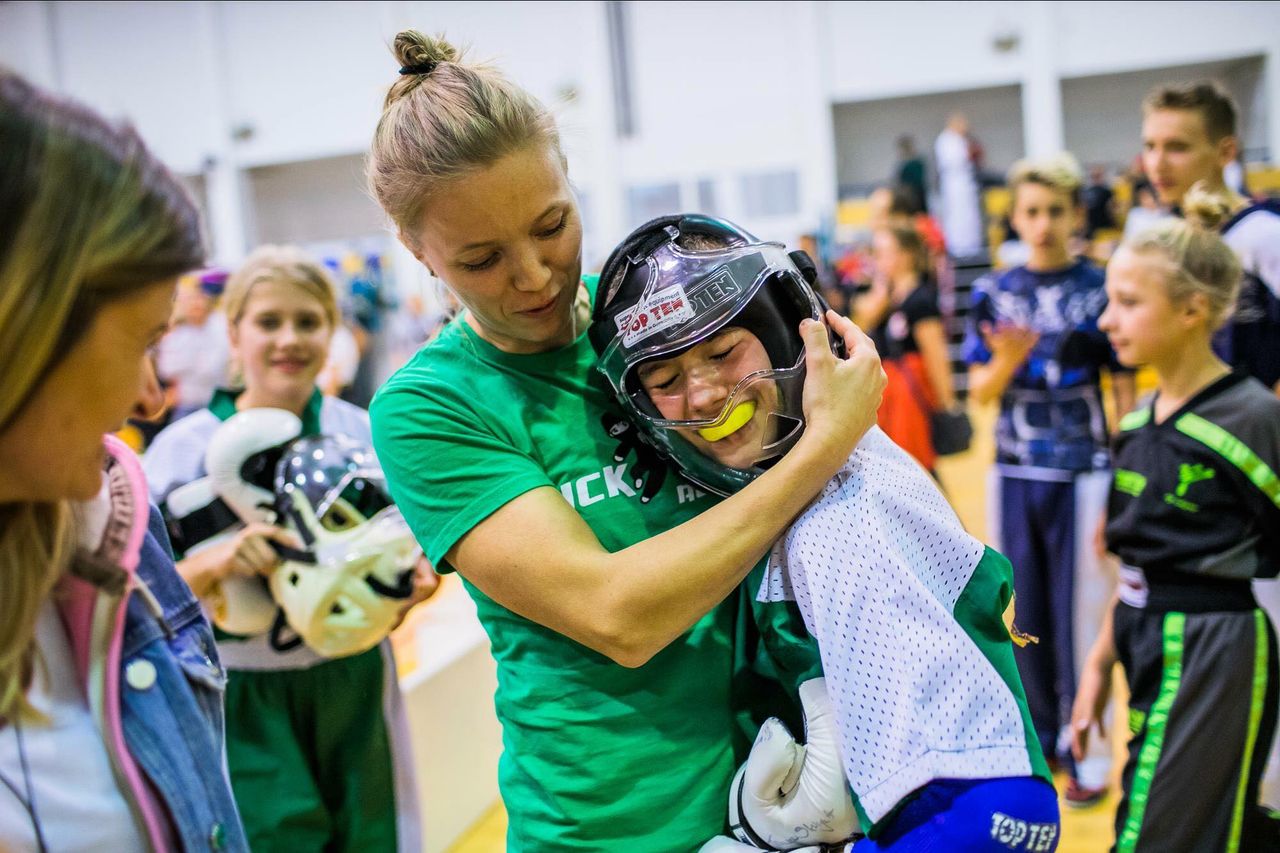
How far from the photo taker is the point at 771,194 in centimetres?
1251

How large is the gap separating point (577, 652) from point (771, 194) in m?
11.8

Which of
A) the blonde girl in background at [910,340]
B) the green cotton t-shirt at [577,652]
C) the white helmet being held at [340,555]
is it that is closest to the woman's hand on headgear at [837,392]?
the green cotton t-shirt at [577,652]

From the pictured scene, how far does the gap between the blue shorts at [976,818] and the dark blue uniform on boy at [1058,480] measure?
6.82ft

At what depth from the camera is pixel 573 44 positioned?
12.7 ft

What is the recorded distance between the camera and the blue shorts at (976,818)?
3.52 ft

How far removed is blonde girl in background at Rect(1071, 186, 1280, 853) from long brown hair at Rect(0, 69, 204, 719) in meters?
2.00

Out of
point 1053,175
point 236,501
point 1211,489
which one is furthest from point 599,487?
point 1053,175

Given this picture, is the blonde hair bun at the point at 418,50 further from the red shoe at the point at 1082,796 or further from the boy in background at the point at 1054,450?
the red shoe at the point at 1082,796

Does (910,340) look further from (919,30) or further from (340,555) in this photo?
(340,555)

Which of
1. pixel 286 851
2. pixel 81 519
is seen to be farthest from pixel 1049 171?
pixel 81 519

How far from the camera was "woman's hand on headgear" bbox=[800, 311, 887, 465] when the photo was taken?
1161mm

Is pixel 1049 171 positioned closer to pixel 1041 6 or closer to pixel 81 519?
pixel 1041 6

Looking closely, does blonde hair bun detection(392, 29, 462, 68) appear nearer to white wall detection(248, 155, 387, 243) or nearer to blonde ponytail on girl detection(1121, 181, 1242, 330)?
blonde ponytail on girl detection(1121, 181, 1242, 330)

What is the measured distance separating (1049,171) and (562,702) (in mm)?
2773
